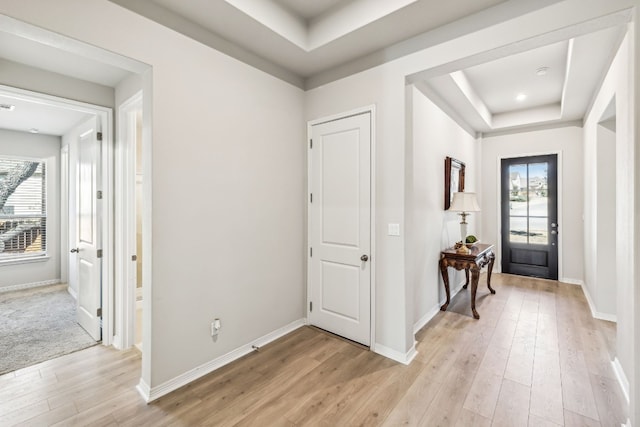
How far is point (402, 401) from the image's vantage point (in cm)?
202

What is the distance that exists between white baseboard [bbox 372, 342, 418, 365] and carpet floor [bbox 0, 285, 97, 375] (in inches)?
110

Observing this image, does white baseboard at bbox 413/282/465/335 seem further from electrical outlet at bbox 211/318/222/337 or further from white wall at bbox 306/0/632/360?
electrical outlet at bbox 211/318/222/337

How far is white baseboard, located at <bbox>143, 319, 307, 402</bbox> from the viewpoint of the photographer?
2061 mm

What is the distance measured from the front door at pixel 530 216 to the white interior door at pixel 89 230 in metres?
6.26

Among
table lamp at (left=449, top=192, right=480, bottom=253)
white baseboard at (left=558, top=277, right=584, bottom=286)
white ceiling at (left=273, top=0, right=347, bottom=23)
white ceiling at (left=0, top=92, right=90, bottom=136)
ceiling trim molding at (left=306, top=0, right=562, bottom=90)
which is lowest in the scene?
white baseboard at (left=558, top=277, right=584, bottom=286)

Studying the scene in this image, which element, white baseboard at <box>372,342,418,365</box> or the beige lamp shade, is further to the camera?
the beige lamp shade

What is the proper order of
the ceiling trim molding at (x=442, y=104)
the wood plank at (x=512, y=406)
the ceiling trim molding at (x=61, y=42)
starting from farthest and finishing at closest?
the ceiling trim molding at (x=442, y=104)
the wood plank at (x=512, y=406)
the ceiling trim molding at (x=61, y=42)

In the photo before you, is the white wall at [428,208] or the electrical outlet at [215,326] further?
the white wall at [428,208]

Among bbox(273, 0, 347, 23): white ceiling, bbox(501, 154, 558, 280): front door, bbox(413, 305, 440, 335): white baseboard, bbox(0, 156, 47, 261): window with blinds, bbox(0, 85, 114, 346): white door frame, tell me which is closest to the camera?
bbox(273, 0, 347, 23): white ceiling

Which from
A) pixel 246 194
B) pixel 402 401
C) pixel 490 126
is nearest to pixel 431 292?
pixel 402 401

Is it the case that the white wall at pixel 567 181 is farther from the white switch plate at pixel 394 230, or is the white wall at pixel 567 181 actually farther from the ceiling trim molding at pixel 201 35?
the ceiling trim molding at pixel 201 35

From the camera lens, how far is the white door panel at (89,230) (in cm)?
291

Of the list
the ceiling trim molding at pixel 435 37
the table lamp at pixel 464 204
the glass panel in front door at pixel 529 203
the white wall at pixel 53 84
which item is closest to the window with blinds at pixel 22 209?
the white wall at pixel 53 84

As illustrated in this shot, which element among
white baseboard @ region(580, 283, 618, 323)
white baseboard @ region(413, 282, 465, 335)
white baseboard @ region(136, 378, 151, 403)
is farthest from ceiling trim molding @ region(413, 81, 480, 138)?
white baseboard @ region(136, 378, 151, 403)
